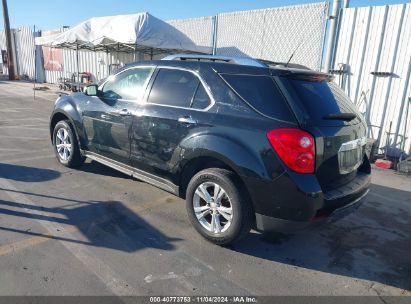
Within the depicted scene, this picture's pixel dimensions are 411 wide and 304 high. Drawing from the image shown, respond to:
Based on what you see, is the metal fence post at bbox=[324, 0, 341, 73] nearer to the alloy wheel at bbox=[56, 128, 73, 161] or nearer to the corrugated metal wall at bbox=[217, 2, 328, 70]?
the corrugated metal wall at bbox=[217, 2, 328, 70]

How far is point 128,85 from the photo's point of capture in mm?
4555

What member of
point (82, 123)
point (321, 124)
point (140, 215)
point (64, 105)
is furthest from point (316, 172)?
point (64, 105)

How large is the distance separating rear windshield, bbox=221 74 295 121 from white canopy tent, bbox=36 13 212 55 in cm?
900

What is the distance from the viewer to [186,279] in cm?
291

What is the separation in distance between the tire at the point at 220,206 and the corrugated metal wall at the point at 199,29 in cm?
1021

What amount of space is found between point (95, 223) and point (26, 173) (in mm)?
2167

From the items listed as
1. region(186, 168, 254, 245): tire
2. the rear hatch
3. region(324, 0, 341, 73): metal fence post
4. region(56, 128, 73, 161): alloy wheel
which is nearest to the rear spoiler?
the rear hatch

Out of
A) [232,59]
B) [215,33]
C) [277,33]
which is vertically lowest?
[232,59]

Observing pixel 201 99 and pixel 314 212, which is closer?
pixel 314 212

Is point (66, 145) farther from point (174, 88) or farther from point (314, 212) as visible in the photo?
point (314, 212)

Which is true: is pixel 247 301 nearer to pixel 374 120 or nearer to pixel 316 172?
pixel 316 172

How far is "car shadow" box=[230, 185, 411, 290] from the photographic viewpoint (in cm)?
323

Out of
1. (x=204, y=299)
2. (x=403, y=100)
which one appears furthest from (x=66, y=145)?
(x=403, y=100)

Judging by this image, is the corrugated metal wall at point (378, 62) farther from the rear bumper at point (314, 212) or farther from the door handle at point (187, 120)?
the door handle at point (187, 120)
